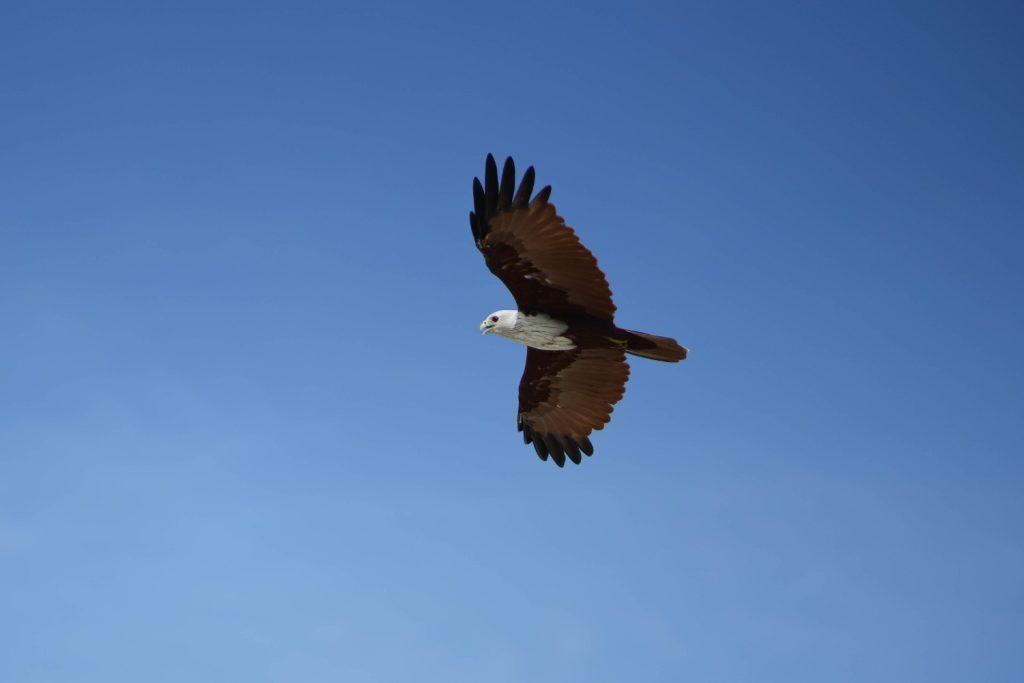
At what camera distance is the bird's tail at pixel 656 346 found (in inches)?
621

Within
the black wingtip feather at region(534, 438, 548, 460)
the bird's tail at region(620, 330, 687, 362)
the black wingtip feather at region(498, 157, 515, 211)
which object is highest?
the black wingtip feather at region(498, 157, 515, 211)

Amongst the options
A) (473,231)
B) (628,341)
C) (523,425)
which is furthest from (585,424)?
(473,231)

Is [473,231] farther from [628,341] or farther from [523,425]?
[523,425]

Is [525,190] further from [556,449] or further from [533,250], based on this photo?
[556,449]

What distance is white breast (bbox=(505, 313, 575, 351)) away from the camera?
16219mm

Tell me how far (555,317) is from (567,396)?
2.23m

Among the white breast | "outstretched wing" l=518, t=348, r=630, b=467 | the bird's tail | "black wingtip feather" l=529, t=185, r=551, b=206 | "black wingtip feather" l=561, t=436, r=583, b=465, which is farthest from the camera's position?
"black wingtip feather" l=561, t=436, r=583, b=465

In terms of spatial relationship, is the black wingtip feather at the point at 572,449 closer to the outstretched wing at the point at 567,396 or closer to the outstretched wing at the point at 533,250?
the outstretched wing at the point at 567,396

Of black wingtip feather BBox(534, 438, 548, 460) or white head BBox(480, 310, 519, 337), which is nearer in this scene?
white head BBox(480, 310, 519, 337)

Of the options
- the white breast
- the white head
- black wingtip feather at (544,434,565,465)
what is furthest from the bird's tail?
black wingtip feather at (544,434,565,465)

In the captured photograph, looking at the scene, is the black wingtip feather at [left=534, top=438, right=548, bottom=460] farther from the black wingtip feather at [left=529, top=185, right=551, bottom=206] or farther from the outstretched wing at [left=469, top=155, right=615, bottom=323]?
the black wingtip feather at [left=529, top=185, right=551, bottom=206]

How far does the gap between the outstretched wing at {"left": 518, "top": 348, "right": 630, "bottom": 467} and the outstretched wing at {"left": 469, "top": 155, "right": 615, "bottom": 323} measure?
1.30m

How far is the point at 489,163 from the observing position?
15.3 metres

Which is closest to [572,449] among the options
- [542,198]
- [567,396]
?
[567,396]
